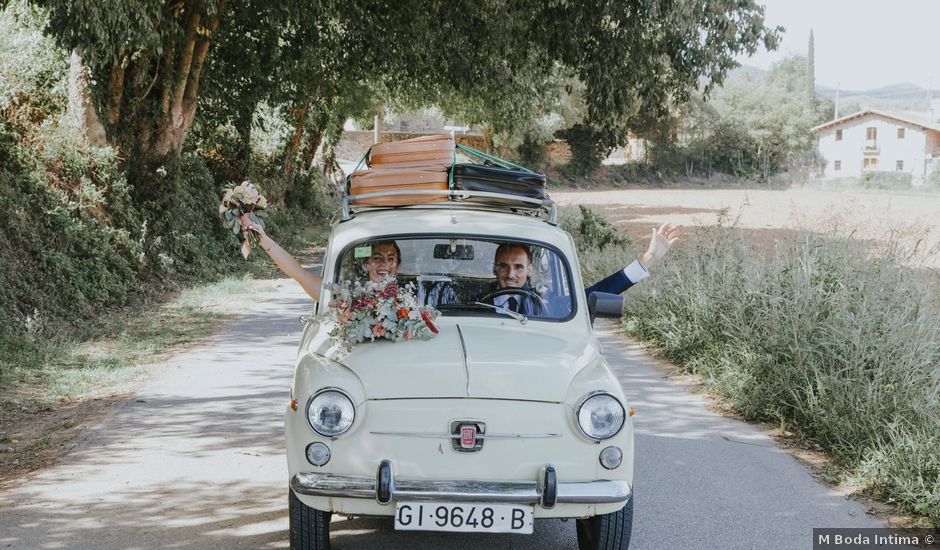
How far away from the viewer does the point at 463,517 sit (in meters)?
4.22

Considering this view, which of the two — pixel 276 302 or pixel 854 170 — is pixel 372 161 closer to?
pixel 276 302

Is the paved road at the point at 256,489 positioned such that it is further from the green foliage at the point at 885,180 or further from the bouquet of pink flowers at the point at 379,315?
the green foliage at the point at 885,180

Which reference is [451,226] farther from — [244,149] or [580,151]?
[580,151]

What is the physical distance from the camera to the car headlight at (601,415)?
170 inches

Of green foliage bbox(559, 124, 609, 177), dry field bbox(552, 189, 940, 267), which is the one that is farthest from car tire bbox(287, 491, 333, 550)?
green foliage bbox(559, 124, 609, 177)

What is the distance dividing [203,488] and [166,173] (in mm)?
11281

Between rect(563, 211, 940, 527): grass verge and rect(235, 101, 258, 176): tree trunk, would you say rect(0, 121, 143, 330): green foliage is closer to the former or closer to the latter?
rect(563, 211, 940, 527): grass verge

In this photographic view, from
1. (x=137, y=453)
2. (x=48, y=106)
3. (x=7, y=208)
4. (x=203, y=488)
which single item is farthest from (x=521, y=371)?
(x=48, y=106)

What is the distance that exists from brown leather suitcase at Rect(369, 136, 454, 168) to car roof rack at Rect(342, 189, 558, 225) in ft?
1.21

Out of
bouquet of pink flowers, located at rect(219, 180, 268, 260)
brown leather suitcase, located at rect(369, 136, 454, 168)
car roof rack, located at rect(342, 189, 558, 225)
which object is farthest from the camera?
brown leather suitcase, located at rect(369, 136, 454, 168)

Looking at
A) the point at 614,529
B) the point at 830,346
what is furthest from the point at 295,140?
the point at 614,529

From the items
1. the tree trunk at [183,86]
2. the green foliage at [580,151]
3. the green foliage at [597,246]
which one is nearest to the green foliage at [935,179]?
the green foliage at [580,151]

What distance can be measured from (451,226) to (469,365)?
4.29ft

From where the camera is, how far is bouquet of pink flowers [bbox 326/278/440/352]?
15.6 ft
